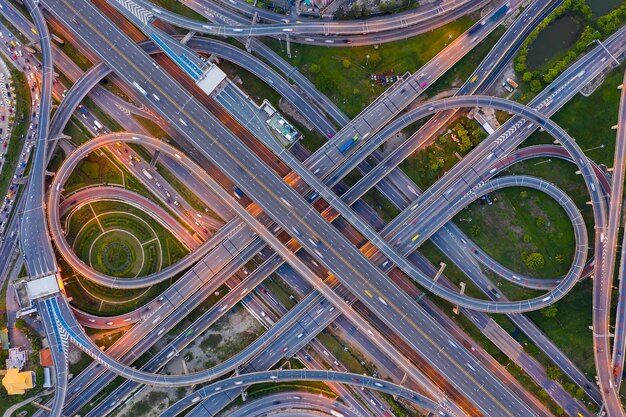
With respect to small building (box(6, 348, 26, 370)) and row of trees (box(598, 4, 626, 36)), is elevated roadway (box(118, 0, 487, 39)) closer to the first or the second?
row of trees (box(598, 4, 626, 36))

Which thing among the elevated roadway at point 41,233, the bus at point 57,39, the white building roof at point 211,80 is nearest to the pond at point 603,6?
the white building roof at point 211,80

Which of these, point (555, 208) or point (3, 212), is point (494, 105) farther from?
point (3, 212)

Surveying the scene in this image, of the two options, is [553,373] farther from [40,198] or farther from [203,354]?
[40,198]

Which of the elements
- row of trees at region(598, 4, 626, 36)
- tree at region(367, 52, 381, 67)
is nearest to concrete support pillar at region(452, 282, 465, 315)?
tree at region(367, 52, 381, 67)

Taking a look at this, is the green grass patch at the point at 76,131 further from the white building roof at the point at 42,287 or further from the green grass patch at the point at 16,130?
the white building roof at the point at 42,287

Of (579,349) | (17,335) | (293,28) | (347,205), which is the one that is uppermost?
(293,28)

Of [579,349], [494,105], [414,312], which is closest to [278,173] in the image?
[414,312]

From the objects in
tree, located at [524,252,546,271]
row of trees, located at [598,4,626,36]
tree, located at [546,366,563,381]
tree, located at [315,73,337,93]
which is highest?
tree, located at [315,73,337,93]
